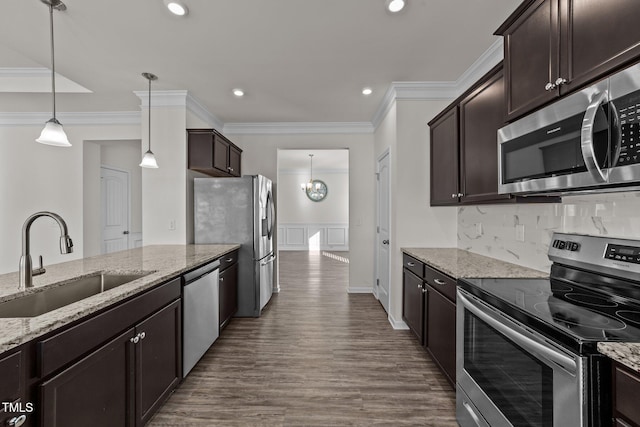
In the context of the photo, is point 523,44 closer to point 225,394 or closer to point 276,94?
point 276,94

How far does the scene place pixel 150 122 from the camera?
3.57 m

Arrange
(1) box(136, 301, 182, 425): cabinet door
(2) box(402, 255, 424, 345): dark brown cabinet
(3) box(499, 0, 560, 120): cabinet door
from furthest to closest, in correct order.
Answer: (2) box(402, 255, 424, 345): dark brown cabinet, (1) box(136, 301, 182, 425): cabinet door, (3) box(499, 0, 560, 120): cabinet door

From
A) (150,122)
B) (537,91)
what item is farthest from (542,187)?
(150,122)

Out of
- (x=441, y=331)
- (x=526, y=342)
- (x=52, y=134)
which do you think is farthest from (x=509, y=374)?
(x=52, y=134)

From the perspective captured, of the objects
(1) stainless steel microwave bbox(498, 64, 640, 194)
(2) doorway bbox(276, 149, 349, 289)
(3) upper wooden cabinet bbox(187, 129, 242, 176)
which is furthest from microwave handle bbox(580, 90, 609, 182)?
(2) doorway bbox(276, 149, 349, 289)

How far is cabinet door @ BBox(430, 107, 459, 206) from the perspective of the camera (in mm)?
2707

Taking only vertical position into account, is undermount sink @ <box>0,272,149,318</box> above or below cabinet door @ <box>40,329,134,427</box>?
above

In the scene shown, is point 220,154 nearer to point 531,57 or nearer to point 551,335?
point 531,57

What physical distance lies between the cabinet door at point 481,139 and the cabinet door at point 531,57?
210 mm

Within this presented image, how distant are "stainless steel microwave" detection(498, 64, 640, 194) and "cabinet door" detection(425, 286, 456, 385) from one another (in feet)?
3.09

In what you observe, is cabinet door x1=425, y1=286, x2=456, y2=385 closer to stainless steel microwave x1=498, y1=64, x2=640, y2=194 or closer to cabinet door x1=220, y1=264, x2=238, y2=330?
stainless steel microwave x1=498, y1=64, x2=640, y2=194

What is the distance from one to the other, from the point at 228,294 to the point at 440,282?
87.1 inches

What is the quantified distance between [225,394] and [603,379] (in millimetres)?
2127

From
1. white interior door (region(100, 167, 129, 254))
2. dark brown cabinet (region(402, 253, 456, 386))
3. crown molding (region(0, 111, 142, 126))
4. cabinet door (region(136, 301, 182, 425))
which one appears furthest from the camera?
white interior door (region(100, 167, 129, 254))
